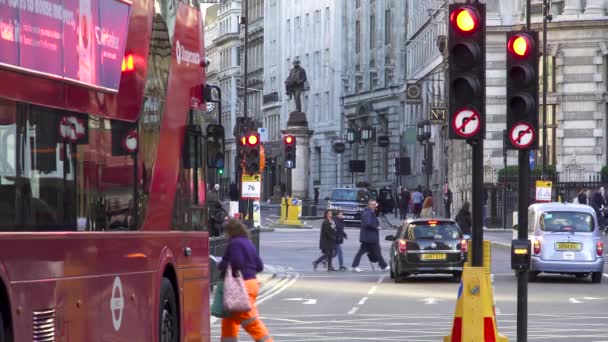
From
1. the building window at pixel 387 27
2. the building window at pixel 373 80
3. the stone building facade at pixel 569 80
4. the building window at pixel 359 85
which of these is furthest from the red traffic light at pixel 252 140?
the building window at pixel 359 85

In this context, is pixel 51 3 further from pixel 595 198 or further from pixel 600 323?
pixel 595 198

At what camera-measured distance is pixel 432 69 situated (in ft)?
304

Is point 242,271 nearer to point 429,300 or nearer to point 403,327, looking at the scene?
point 403,327

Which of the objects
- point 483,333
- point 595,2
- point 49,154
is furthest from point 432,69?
point 49,154

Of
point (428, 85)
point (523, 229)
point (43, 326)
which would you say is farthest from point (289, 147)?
point (43, 326)

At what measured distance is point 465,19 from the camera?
17.0m

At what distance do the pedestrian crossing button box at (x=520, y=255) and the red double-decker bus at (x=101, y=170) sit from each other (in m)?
3.07

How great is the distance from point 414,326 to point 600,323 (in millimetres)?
2698

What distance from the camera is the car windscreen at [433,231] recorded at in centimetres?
3862

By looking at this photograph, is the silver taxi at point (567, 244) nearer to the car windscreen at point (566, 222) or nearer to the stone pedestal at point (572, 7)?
the car windscreen at point (566, 222)

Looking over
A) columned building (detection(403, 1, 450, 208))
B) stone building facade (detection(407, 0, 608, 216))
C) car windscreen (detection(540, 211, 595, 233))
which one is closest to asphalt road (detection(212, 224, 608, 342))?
car windscreen (detection(540, 211, 595, 233))

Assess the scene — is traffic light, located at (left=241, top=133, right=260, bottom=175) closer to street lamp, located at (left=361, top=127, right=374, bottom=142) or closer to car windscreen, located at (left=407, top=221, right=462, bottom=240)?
car windscreen, located at (left=407, top=221, right=462, bottom=240)

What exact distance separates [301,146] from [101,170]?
77.7 metres

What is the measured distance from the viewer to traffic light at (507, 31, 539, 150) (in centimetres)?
1728
